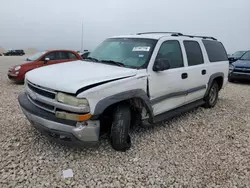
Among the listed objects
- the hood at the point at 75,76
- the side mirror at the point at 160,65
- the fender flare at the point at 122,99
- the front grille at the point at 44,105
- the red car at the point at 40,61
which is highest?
the side mirror at the point at 160,65

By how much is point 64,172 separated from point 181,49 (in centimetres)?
314

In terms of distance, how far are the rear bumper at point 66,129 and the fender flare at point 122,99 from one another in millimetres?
214

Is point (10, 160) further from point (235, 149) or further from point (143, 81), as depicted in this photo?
point (235, 149)

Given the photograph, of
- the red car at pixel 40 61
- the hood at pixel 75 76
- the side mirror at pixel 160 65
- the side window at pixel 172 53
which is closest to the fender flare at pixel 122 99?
the hood at pixel 75 76

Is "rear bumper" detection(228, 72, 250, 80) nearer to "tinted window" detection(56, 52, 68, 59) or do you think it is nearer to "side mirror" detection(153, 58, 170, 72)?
"tinted window" detection(56, 52, 68, 59)

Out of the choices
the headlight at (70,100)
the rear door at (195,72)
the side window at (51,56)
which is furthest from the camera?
the side window at (51,56)

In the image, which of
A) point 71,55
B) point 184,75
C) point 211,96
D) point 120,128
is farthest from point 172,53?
point 71,55

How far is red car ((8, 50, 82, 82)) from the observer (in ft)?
27.9

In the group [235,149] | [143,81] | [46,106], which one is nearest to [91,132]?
[46,106]

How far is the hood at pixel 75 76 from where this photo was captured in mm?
2703

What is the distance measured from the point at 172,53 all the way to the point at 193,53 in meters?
0.80

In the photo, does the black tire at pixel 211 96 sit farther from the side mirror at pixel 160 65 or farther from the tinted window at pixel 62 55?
the tinted window at pixel 62 55

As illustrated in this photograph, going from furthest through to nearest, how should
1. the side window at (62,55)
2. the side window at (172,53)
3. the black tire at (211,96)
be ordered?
the side window at (62,55) < the black tire at (211,96) < the side window at (172,53)

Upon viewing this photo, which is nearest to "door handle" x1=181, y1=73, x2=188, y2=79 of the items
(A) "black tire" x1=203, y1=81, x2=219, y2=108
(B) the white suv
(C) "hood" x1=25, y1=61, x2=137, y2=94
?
(B) the white suv
